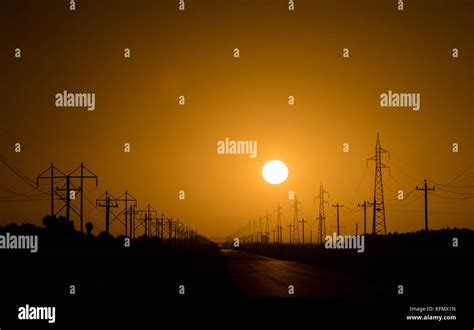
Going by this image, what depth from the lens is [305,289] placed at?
32875mm

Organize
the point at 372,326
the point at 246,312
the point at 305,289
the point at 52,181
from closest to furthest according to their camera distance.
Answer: the point at 372,326
the point at 246,312
the point at 305,289
the point at 52,181

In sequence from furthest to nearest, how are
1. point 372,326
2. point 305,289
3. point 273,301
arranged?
point 305,289, point 273,301, point 372,326

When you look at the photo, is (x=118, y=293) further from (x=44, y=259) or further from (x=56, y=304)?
(x=44, y=259)

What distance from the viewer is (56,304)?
78.7ft

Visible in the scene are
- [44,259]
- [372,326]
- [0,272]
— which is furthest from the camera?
[44,259]

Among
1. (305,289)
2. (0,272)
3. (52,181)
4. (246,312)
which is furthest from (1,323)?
(52,181)

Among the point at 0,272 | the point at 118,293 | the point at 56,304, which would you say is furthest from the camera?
the point at 0,272

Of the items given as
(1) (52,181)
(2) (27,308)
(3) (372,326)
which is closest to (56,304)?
(2) (27,308)

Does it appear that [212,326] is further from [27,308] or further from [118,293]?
[118,293]

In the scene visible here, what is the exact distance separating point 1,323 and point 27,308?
10.4 feet

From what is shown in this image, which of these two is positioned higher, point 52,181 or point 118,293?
point 52,181

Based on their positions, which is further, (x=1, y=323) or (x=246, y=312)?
(x=246, y=312)

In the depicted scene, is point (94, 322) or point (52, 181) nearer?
point (94, 322)

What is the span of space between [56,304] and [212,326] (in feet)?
27.2
